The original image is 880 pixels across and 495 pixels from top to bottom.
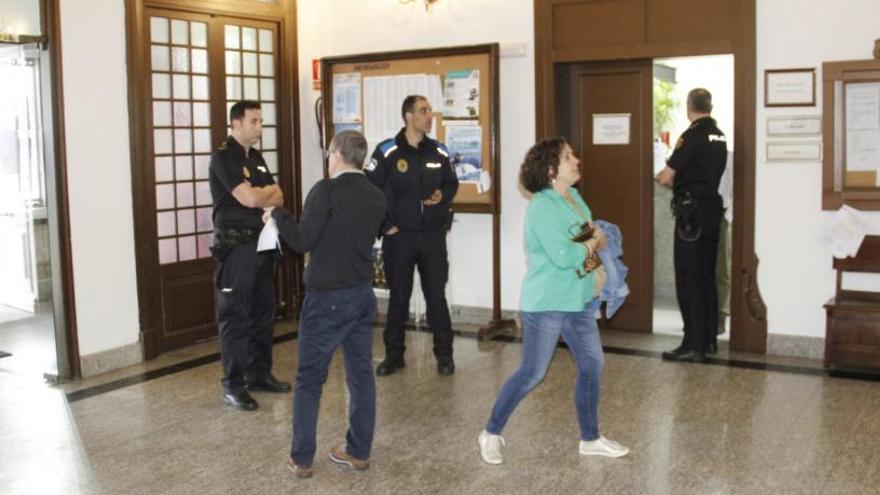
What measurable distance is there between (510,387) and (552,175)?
0.93 meters

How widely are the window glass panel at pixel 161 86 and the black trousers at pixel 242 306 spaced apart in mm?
1910

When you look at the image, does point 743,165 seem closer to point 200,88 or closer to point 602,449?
point 602,449

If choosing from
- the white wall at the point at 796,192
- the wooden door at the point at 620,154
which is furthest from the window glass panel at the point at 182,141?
the white wall at the point at 796,192

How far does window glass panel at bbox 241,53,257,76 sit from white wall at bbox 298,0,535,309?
0.52m

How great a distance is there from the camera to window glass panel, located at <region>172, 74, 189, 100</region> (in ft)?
21.8

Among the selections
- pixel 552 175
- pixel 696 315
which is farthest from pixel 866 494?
pixel 696 315

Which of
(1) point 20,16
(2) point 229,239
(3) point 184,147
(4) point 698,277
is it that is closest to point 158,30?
(3) point 184,147

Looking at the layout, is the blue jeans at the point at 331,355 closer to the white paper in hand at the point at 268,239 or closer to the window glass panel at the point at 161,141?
the white paper in hand at the point at 268,239

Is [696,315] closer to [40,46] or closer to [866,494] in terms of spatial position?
[866,494]

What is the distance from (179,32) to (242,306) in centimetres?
251

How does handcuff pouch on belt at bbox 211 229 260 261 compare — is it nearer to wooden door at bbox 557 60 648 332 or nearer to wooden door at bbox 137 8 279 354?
wooden door at bbox 137 8 279 354

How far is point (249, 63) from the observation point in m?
7.25

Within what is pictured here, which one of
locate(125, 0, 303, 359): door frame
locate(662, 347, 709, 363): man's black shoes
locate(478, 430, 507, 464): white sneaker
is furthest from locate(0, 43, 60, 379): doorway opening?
locate(662, 347, 709, 363): man's black shoes

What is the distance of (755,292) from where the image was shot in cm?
627
